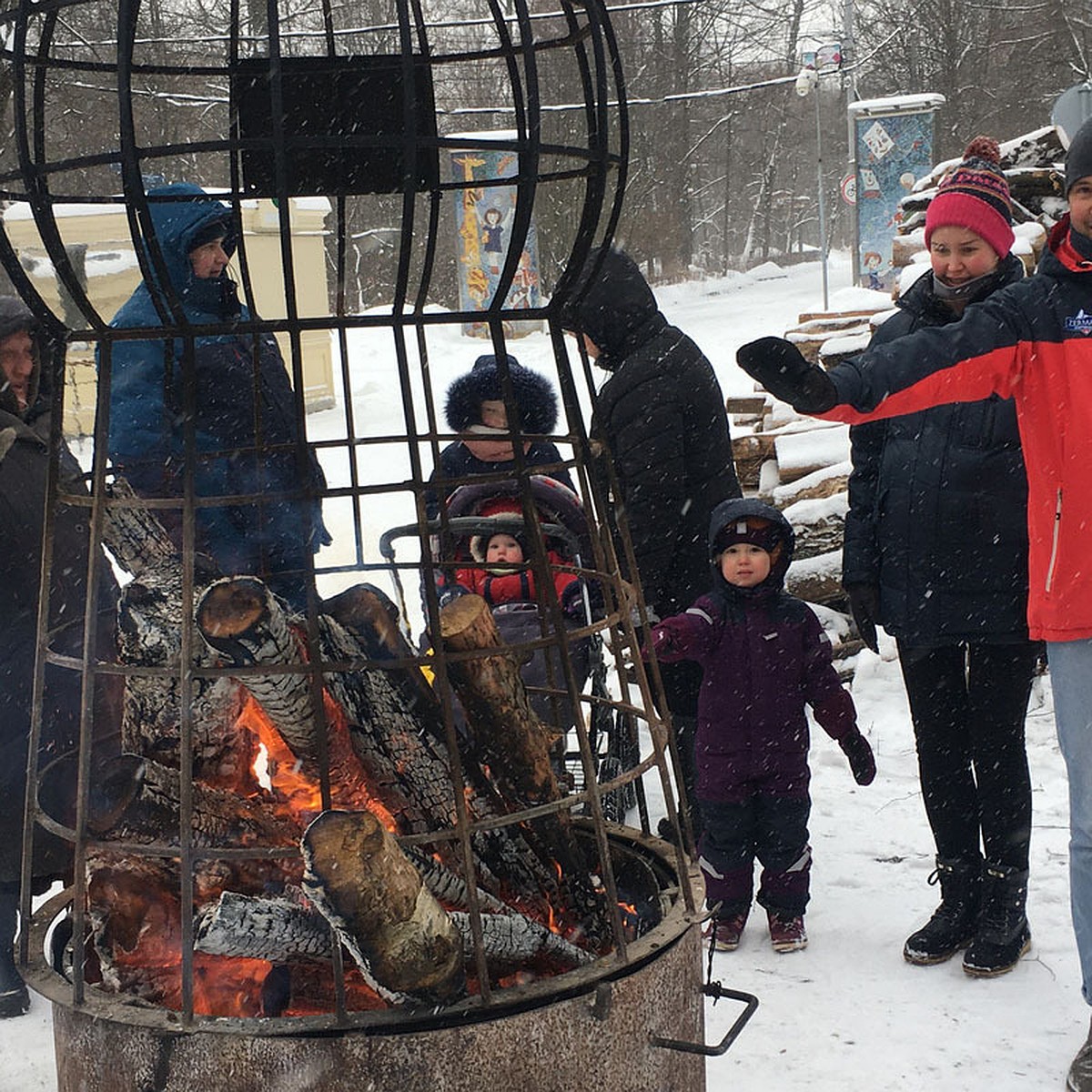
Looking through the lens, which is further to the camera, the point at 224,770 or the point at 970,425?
the point at 970,425

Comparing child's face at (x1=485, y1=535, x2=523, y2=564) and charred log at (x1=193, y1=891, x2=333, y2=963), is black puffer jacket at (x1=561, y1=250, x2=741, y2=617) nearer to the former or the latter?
child's face at (x1=485, y1=535, x2=523, y2=564)

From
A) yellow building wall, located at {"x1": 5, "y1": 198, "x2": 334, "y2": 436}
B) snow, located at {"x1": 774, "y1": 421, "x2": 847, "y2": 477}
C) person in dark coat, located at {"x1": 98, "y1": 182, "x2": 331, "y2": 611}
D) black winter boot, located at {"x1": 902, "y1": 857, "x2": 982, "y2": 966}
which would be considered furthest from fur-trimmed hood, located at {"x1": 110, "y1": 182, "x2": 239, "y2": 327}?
yellow building wall, located at {"x1": 5, "y1": 198, "x2": 334, "y2": 436}

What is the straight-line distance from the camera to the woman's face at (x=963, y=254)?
9.70ft

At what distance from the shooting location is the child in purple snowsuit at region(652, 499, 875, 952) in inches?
133

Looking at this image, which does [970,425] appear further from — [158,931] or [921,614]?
[158,931]

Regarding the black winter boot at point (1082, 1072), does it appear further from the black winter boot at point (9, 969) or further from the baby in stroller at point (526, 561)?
the black winter boot at point (9, 969)

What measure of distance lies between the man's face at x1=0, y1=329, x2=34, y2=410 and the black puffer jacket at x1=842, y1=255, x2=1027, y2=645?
2.22 m

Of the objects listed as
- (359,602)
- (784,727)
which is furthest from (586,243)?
(784,727)

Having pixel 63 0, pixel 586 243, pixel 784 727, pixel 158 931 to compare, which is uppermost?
pixel 63 0

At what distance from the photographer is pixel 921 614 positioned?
3039 mm

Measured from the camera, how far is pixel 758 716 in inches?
133

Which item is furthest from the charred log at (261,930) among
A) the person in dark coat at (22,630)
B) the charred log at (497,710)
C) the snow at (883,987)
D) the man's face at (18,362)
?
the man's face at (18,362)

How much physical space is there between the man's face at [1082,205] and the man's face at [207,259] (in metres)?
2.10

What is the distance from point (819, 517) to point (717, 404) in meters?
2.03
